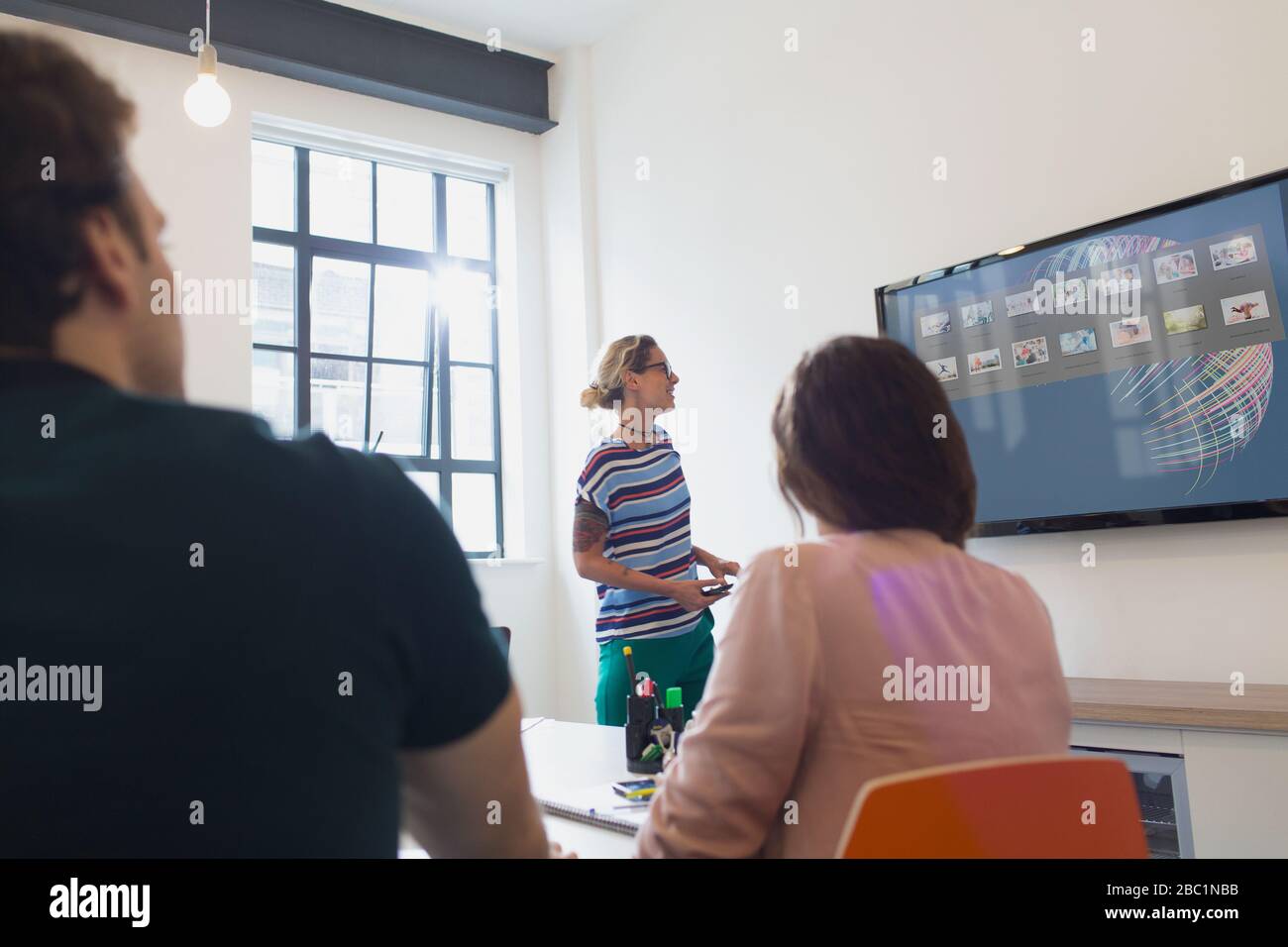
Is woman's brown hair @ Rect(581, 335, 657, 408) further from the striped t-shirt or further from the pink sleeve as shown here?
the pink sleeve

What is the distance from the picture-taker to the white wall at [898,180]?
8.95 ft

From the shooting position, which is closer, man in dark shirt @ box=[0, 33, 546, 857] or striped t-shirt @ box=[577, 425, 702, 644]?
man in dark shirt @ box=[0, 33, 546, 857]

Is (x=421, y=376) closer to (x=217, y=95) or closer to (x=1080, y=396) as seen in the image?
(x=217, y=95)

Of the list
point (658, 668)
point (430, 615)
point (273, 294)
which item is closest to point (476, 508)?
point (273, 294)

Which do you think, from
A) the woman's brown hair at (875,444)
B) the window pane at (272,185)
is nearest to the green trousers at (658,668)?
the woman's brown hair at (875,444)

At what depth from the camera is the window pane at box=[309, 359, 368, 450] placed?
450cm

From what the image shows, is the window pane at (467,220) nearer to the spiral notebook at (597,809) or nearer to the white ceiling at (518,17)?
the white ceiling at (518,17)

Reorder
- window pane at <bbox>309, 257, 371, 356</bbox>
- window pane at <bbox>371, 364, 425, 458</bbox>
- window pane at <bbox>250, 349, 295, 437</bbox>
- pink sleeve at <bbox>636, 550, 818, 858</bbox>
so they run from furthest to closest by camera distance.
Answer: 1. window pane at <bbox>371, 364, 425, 458</bbox>
2. window pane at <bbox>309, 257, 371, 356</bbox>
3. window pane at <bbox>250, 349, 295, 437</bbox>
4. pink sleeve at <bbox>636, 550, 818, 858</bbox>

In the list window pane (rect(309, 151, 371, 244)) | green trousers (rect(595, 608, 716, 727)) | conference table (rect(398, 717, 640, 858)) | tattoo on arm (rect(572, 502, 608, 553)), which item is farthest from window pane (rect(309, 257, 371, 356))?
conference table (rect(398, 717, 640, 858))

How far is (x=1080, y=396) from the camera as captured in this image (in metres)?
2.89

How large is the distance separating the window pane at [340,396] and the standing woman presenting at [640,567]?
214 cm

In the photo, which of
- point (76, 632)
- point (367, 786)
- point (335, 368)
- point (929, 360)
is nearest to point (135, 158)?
point (76, 632)

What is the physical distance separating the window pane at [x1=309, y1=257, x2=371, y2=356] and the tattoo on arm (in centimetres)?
239

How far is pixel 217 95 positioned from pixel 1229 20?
2674mm
